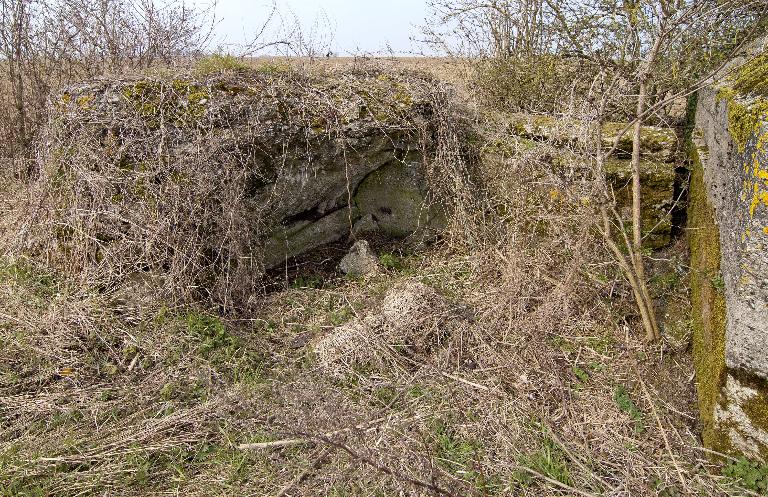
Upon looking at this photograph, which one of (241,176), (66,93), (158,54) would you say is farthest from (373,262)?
(158,54)

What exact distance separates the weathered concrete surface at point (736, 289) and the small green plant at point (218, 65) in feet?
12.7

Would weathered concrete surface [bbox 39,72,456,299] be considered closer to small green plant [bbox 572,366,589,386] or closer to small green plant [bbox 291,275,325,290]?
small green plant [bbox 291,275,325,290]

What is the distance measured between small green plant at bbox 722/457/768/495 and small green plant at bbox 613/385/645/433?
0.46m

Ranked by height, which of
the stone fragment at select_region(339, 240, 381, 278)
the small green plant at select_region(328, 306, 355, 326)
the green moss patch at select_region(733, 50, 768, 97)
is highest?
the green moss patch at select_region(733, 50, 768, 97)

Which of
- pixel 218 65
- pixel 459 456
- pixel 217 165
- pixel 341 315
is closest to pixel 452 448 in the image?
pixel 459 456

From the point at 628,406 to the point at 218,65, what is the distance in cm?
427

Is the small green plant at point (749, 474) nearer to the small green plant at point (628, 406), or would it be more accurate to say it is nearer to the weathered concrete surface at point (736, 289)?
the weathered concrete surface at point (736, 289)

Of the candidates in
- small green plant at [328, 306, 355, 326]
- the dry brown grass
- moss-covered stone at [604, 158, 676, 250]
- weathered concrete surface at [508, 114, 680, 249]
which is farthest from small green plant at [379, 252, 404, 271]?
moss-covered stone at [604, 158, 676, 250]

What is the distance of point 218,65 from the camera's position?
5.11 metres

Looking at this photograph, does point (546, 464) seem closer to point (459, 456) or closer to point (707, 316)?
point (459, 456)

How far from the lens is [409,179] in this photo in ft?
18.0

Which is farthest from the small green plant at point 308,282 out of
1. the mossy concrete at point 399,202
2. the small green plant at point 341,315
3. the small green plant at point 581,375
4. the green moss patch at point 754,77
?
the green moss patch at point 754,77

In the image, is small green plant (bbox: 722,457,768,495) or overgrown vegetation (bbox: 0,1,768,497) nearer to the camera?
small green plant (bbox: 722,457,768,495)

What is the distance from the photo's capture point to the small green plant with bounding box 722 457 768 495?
2.54m
